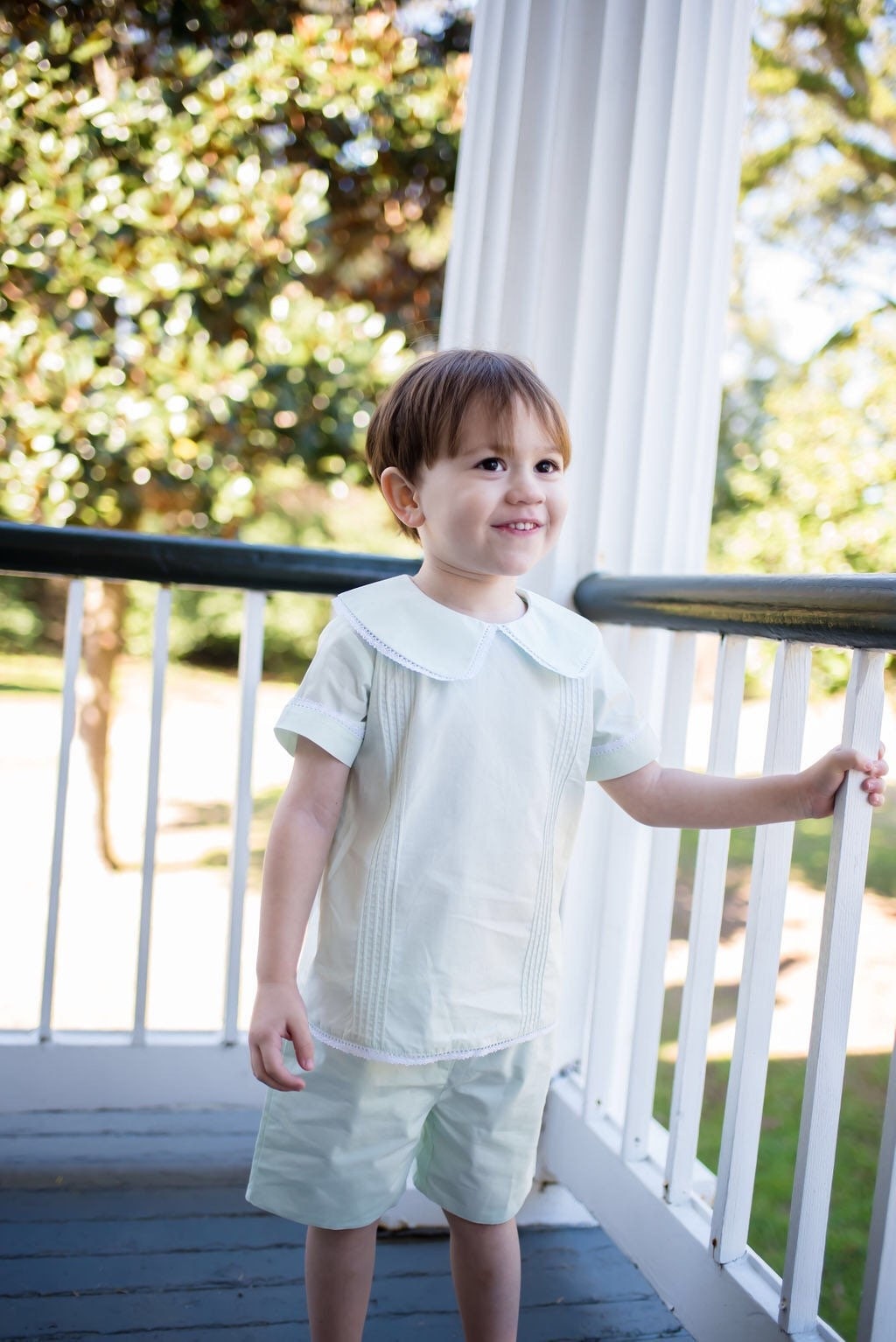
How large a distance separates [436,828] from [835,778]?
42 centimetres

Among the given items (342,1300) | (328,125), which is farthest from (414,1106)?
(328,125)

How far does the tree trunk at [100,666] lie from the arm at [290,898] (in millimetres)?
3601

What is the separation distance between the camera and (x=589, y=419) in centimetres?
172

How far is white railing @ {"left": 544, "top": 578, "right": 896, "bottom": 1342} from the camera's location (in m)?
1.12

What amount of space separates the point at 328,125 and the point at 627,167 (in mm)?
2580

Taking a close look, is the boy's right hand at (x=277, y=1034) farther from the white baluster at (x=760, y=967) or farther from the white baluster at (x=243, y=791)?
the white baluster at (x=243, y=791)

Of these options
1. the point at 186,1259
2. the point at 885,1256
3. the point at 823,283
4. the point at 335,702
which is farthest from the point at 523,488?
the point at 823,283

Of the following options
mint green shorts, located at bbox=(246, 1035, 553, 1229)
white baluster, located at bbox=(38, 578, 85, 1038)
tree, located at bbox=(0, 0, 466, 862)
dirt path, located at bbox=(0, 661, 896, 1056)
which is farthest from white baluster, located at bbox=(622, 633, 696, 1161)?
tree, located at bbox=(0, 0, 466, 862)

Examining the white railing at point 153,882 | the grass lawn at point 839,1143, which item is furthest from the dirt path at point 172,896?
the white railing at point 153,882

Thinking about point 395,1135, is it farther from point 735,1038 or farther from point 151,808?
point 151,808

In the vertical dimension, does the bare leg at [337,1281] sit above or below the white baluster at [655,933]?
below

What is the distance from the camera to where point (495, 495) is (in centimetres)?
114

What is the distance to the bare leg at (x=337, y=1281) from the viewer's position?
123 centimetres

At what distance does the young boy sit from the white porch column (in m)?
0.50
